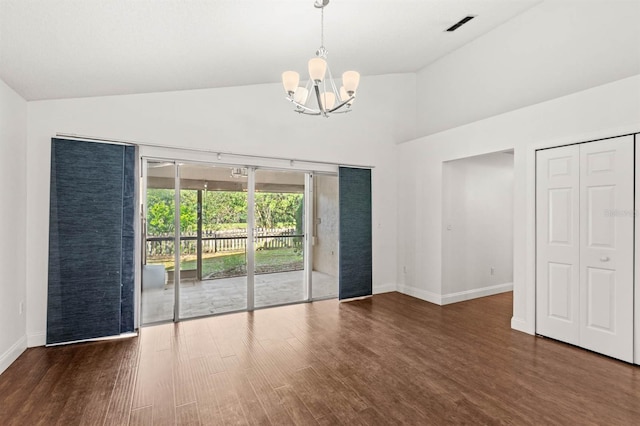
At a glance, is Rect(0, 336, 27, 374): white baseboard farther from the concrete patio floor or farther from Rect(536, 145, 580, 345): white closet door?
Rect(536, 145, 580, 345): white closet door

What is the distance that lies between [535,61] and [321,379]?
479cm

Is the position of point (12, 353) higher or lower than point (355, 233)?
lower

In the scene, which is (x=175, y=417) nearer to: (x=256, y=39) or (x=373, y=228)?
(x=256, y=39)

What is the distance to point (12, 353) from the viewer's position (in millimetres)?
3137

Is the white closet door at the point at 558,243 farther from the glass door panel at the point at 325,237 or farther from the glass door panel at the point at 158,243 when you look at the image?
the glass door panel at the point at 158,243

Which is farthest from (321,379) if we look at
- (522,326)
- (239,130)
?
(239,130)

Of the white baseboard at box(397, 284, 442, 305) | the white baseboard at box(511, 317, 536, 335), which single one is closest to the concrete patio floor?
the white baseboard at box(397, 284, 442, 305)

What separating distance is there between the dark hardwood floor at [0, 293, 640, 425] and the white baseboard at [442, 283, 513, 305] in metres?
0.98

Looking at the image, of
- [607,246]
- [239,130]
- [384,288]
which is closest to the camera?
[607,246]

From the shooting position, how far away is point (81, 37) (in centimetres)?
235

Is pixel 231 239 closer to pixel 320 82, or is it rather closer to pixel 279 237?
pixel 279 237

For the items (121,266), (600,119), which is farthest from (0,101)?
(600,119)

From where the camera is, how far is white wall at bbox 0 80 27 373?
2.99m

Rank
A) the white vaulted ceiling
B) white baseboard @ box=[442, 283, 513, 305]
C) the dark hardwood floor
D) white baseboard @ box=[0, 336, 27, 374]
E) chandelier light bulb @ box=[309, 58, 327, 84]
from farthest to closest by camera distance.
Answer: white baseboard @ box=[442, 283, 513, 305] < white baseboard @ box=[0, 336, 27, 374] < chandelier light bulb @ box=[309, 58, 327, 84] < the dark hardwood floor < the white vaulted ceiling
